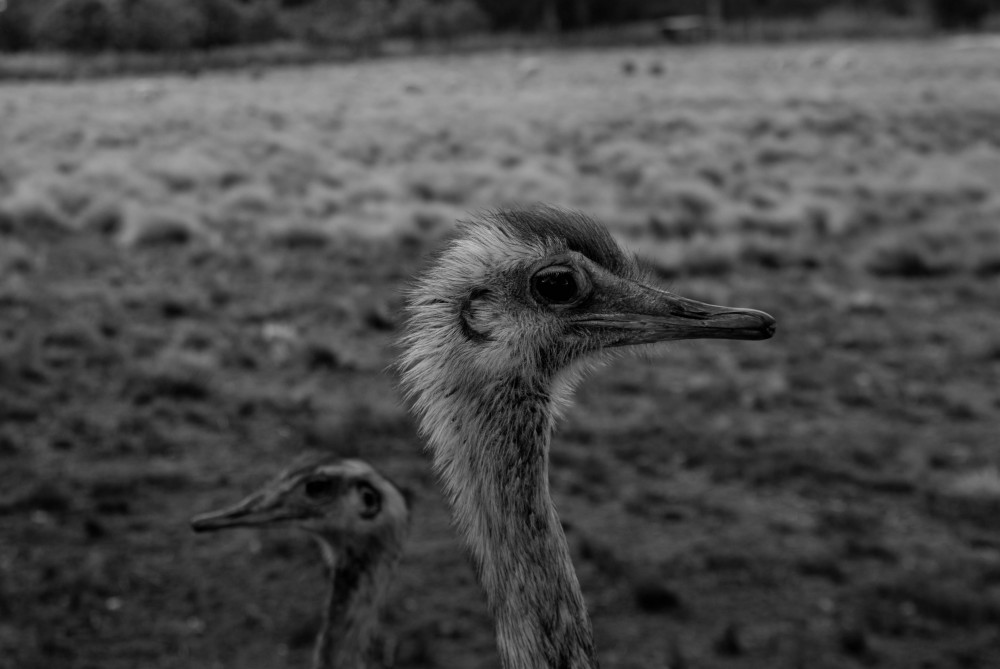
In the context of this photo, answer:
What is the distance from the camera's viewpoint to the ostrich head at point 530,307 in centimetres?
210

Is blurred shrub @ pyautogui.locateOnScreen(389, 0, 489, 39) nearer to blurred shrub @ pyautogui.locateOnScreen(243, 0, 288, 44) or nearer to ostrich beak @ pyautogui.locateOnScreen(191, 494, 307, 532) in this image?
blurred shrub @ pyautogui.locateOnScreen(243, 0, 288, 44)

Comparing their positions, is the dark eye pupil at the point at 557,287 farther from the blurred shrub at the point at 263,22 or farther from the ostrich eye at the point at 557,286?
the blurred shrub at the point at 263,22

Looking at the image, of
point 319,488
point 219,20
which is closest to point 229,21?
point 219,20

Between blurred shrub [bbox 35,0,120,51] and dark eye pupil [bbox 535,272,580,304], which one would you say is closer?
dark eye pupil [bbox 535,272,580,304]

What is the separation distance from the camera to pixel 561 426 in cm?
600

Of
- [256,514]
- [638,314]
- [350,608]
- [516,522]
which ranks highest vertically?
[638,314]

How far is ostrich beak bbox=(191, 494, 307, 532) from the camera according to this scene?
3098mm

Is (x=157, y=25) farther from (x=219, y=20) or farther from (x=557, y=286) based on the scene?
(x=557, y=286)

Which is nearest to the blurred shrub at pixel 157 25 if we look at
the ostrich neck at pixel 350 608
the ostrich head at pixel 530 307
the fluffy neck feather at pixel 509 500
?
the ostrich neck at pixel 350 608

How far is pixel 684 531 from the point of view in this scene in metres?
5.01

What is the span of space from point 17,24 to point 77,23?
1.71ft

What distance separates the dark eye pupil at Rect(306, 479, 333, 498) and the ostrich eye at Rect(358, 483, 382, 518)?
92 mm

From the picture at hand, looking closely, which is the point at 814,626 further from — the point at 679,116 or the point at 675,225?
the point at 679,116

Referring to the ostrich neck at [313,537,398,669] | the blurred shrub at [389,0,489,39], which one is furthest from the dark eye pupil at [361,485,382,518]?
the blurred shrub at [389,0,489,39]
